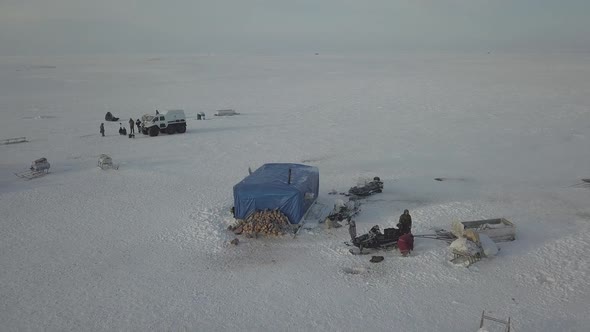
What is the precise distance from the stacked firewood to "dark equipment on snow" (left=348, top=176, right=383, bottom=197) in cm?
377

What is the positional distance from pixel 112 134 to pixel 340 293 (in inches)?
924

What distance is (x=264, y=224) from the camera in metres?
13.9

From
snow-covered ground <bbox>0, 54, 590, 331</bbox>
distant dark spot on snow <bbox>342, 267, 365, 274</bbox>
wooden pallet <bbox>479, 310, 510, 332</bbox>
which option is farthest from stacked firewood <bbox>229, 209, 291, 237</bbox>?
wooden pallet <bbox>479, 310, 510, 332</bbox>

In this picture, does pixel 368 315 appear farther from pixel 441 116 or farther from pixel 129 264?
pixel 441 116

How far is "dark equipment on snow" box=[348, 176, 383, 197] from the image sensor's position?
16797 mm

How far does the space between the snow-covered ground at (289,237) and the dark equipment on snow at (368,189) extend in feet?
1.30

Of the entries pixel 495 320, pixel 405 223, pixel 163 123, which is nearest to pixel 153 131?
pixel 163 123

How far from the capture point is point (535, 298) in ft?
33.7

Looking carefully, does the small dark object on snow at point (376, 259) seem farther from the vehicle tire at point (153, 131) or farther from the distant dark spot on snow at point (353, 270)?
the vehicle tire at point (153, 131)

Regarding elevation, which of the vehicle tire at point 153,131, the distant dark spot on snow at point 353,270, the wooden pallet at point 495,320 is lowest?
the distant dark spot on snow at point 353,270

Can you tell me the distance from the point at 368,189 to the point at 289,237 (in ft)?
15.2

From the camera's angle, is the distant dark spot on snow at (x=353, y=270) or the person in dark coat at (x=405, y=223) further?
the person in dark coat at (x=405, y=223)

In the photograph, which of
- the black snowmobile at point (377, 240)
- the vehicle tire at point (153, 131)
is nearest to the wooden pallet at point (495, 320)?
the black snowmobile at point (377, 240)

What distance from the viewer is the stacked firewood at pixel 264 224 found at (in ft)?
45.2
